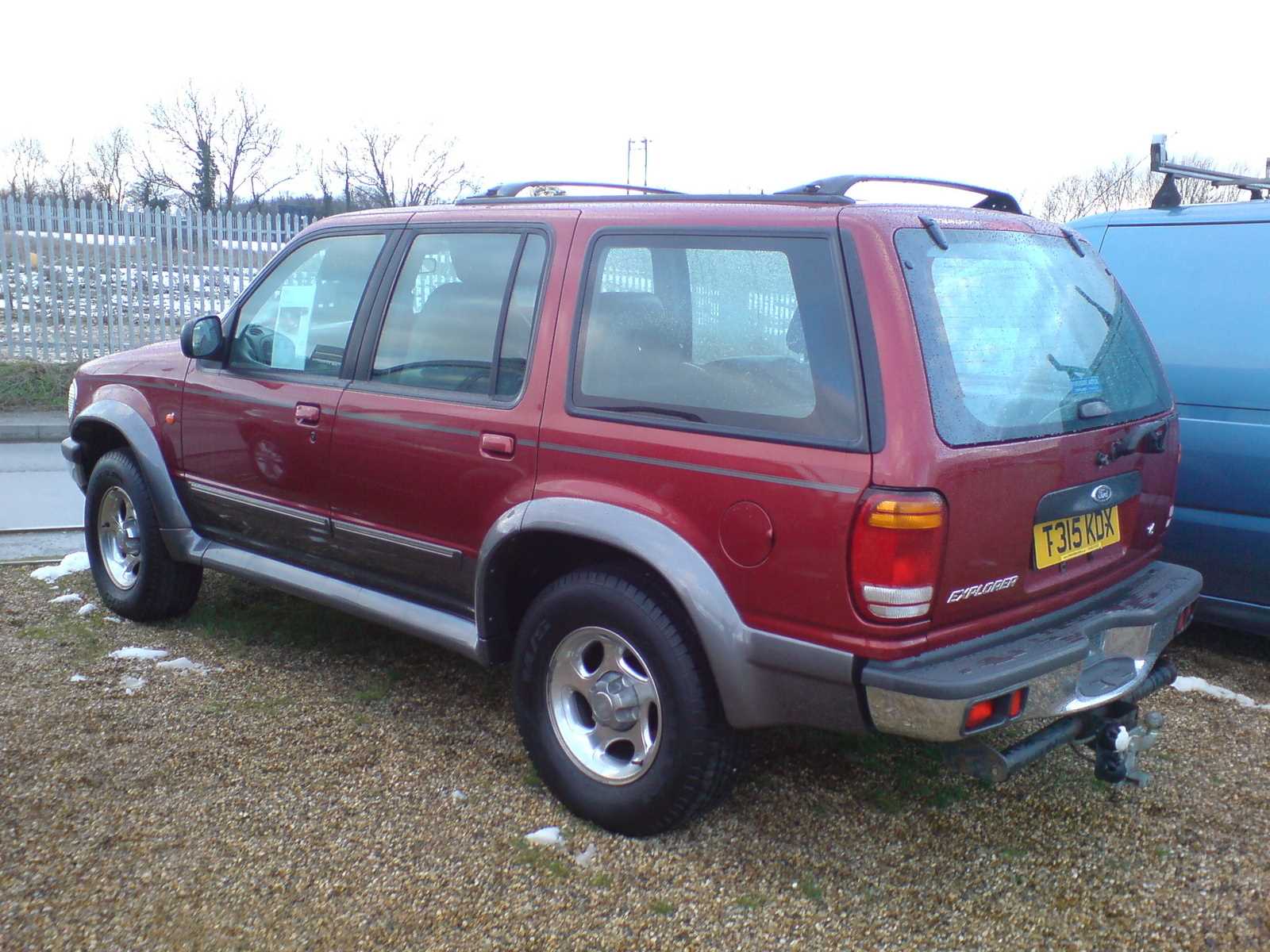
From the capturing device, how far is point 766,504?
2754 millimetres

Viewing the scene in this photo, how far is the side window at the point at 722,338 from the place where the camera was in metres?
2.75

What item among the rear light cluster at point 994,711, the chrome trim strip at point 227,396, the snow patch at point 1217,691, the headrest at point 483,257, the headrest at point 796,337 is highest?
the headrest at point 483,257

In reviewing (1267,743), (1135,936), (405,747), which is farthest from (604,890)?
(1267,743)

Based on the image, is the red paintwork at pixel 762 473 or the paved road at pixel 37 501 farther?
the paved road at pixel 37 501

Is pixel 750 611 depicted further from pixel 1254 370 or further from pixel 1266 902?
pixel 1254 370

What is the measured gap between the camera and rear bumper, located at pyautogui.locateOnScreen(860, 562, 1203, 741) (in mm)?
2596

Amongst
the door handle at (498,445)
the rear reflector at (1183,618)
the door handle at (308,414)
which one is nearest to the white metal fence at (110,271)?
the door handle at (308,414)

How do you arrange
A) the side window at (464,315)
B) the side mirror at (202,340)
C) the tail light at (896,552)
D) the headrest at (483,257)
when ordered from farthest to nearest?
the side mirror at (202,340), the headrest at (483,257), the side window at (464,315), the tail light at (896,552)

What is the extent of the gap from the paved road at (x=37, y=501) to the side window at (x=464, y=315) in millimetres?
3333

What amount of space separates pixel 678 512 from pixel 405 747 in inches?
58.1

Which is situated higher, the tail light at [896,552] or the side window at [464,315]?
the side window at [464,315]

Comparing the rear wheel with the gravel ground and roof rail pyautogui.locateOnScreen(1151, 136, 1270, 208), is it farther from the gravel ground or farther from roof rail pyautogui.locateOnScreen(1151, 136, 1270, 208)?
roof rail pyautogui.locateOnScreen(1151, 136, 1270, 208)

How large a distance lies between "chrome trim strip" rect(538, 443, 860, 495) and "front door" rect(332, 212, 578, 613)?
7.4 inches

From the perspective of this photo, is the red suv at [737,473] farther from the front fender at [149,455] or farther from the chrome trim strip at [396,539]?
the front fender at [149,455]
